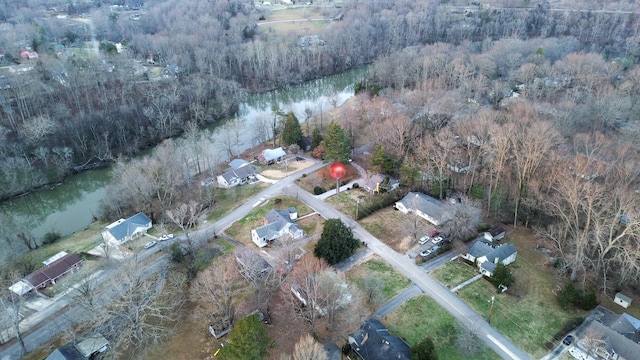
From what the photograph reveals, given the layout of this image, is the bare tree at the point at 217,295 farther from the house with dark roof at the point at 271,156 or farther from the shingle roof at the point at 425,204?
the house with dark roof at the point at 271,156

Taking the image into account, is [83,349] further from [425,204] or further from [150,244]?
[425,204]

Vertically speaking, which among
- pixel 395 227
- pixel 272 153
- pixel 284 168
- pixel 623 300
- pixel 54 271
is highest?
pixel 272 153

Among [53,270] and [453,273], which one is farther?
[53,270]


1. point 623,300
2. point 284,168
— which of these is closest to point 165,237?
point 284,168

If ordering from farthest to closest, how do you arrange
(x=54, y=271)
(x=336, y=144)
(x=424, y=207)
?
(x=336, y=144) < (x=424, y=207) < (x=54, y=271)

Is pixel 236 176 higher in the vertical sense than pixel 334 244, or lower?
lower

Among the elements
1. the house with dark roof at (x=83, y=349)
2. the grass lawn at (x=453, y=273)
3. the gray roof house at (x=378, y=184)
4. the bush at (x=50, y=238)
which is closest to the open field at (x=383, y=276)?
the grass lawn at (x=453, y=273)
